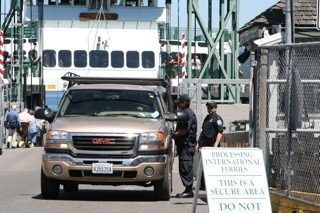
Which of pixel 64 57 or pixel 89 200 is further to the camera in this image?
pixel 64 57

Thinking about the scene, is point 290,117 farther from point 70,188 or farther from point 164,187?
point 70,188

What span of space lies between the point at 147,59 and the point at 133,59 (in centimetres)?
56

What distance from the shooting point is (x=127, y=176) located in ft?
59.7

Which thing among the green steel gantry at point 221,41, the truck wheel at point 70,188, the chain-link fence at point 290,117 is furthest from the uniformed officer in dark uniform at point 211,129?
the green steel gantry at point 221,41

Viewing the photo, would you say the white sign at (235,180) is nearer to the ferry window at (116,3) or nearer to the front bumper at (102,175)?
the front bumper at (102,175)

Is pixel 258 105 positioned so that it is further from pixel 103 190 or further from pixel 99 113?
pixel 103 190

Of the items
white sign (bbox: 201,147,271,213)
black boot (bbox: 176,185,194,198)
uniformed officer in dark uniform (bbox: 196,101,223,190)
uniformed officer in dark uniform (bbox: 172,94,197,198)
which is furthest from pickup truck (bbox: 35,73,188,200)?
white sign (bbox: 201,147,271,213)

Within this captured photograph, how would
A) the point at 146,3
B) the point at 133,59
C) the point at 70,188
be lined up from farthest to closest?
the point at 146,3 < the point at 133,59 < the point at 70,188

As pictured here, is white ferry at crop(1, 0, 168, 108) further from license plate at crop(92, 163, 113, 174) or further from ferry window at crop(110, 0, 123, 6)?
license plate at crop(92, 163, 113, 174)

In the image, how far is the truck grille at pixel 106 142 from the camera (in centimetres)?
1817

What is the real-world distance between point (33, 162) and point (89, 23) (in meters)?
10.3

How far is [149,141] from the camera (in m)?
18.2

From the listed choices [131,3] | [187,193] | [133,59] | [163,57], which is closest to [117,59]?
[133,59]

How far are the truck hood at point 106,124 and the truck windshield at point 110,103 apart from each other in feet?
1.28
